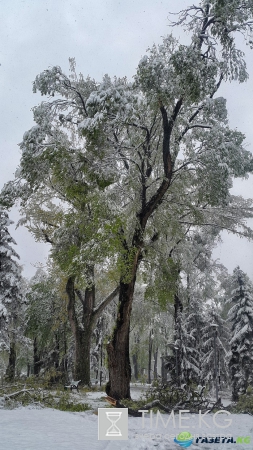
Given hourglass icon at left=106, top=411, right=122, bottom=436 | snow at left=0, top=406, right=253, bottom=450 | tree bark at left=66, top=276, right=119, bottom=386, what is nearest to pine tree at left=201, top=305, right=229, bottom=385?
tree bark at left=66, top=276, right=119, bottom=386

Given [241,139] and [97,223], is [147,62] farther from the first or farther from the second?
[97,223]

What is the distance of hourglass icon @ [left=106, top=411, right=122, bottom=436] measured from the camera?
6166mm

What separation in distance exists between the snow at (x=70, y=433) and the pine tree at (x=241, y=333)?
14.7 m

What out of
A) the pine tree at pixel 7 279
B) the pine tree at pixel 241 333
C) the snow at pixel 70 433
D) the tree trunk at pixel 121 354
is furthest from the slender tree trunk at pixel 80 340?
the pine tree at pixel 241 333

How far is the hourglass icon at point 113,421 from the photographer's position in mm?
6166

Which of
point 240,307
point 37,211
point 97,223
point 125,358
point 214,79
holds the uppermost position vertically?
point 214,79

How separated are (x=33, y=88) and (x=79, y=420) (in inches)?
406

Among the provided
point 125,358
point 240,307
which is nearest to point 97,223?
point 125,358

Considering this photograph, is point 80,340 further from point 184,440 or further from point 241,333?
point 184,440

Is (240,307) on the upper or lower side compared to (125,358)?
upper

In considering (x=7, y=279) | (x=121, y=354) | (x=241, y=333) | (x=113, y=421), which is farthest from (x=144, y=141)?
(x=241, y=333)

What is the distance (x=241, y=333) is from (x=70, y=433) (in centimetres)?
1815

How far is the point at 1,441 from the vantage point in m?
4.96

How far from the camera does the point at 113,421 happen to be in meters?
6.64
